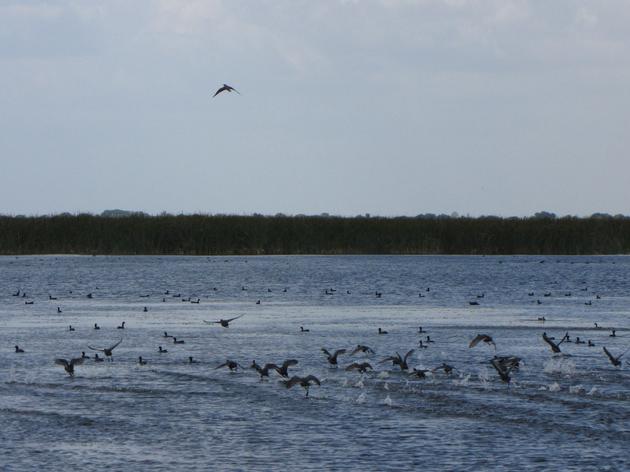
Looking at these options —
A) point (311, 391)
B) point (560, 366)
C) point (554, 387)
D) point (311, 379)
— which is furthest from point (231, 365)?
point (560, 366)

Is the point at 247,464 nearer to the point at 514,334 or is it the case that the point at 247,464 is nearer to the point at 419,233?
the point at 514,334

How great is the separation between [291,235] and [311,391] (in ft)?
174

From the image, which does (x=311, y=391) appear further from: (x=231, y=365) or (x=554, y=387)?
(x=554, y=387)

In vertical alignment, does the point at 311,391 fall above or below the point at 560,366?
below

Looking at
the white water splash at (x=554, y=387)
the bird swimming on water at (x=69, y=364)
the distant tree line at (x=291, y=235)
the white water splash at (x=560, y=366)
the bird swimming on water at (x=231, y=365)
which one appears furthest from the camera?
the distant tree line at (x=291, y=235)

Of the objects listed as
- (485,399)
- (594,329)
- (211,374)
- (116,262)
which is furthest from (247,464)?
(116,262)

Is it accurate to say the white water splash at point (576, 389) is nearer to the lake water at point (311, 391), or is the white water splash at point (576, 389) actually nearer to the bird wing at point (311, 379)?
the lake water at point (311, 391)

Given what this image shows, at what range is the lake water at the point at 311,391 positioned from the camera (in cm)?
1396

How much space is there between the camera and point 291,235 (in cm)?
7138

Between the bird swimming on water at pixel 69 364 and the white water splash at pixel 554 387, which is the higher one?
the white water splash at pixel 554 387

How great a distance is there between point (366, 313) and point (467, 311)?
2.99 metres

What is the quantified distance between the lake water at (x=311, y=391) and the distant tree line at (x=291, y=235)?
3133 centimetres

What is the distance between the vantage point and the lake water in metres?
14.0

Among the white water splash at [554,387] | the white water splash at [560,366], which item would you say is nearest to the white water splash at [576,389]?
the white water splash at [554,387]
